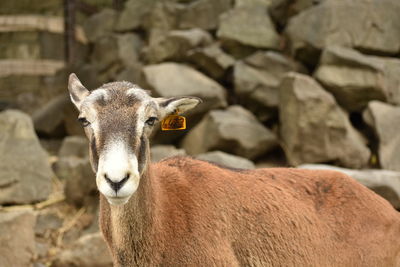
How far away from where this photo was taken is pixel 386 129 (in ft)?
27.0

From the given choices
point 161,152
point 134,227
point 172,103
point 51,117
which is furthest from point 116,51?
point 134,227

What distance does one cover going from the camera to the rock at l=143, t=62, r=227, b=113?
8562 millimetres

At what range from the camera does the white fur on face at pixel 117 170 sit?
2768 mm

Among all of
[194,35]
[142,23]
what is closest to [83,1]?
[142,23]

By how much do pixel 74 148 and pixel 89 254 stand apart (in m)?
3.56

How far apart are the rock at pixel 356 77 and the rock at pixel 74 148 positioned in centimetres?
468

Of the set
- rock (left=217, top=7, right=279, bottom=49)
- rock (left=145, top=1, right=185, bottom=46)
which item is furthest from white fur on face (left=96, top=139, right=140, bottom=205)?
rock (left=145, top=1, right=185, bottom=46)

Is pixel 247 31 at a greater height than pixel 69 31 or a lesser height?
greater

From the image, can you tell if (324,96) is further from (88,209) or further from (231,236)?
(231,236)

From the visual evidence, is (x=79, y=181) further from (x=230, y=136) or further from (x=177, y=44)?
(x=177, y=44)

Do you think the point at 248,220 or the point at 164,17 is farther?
the point at 164,17

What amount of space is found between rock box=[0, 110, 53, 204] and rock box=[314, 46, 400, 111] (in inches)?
204

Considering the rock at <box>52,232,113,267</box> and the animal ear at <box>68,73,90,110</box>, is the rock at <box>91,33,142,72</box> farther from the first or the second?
the animal ear at <box>68,73,90,110</box>

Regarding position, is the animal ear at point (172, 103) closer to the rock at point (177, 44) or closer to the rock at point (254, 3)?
the rock at point (177, 44)
